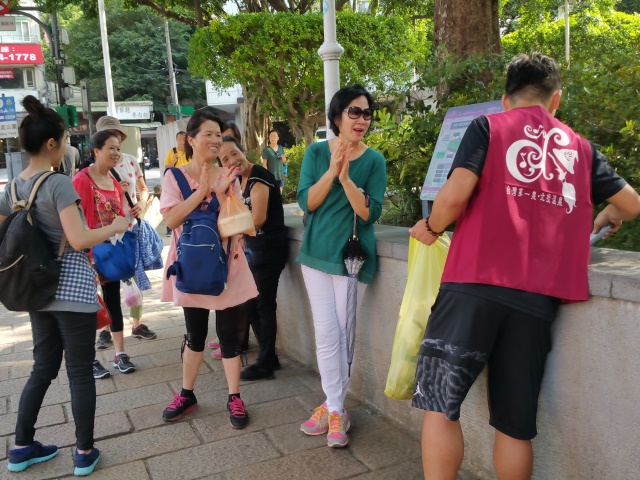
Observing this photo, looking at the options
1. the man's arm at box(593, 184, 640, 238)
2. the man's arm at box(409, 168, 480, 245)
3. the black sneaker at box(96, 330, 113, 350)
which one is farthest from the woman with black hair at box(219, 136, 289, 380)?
the man's arm at box(593, 184, 640, 238)

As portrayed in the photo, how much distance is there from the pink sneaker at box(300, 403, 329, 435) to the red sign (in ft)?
165

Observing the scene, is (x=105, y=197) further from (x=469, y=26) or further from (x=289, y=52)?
(x=289, y=52)

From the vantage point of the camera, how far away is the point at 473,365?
2.28m

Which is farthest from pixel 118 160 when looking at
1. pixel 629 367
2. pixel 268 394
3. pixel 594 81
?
pixel 629 367

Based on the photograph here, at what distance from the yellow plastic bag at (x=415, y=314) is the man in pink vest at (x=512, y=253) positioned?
411 mm

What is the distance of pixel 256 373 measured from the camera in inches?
177

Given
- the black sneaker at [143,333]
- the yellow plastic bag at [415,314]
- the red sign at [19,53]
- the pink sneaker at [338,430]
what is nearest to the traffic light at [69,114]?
the black sneaker at [143,333]

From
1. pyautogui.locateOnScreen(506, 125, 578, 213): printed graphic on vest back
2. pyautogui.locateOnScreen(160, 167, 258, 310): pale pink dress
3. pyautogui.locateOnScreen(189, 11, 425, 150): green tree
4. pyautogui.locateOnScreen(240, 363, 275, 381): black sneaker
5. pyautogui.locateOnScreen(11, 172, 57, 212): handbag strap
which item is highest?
pyautogui.locateOnScreen(189, 11, 425, 150): green tree

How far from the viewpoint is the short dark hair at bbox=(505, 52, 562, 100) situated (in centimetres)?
226

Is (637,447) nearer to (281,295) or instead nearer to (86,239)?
(86,239)

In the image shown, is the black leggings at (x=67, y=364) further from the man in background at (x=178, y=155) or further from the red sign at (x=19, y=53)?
the red sign at (x=19, y=53)

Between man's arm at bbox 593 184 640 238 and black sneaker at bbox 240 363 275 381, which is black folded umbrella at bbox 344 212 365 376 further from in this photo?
man's arm at bbox 593 184 640 238

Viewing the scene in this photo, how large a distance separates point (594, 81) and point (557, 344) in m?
1.74

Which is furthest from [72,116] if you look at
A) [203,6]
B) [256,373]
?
[256,373]
